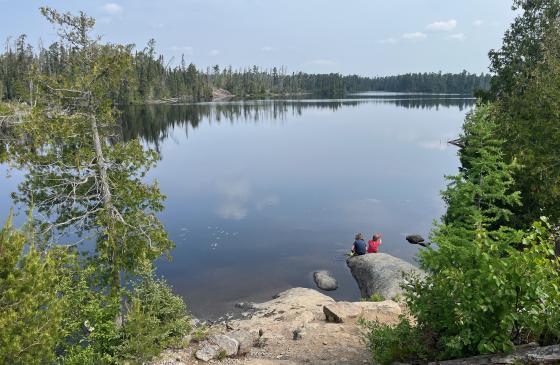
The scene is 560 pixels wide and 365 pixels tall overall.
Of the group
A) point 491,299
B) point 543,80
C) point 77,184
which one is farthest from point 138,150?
point 543,80

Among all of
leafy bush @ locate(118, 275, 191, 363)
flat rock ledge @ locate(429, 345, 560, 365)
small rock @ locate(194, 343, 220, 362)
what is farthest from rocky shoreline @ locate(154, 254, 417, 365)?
flat rock ledge @ locate(429, 345, 560, 365)

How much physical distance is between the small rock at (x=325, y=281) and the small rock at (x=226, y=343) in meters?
10.4

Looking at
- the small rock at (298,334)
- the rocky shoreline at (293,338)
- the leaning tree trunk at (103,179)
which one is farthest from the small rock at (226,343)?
the leaning tree trunk at (103,179)

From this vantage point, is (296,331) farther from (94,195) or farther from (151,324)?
(94,195)

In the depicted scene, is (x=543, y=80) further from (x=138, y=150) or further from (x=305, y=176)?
(x=305, y=176)

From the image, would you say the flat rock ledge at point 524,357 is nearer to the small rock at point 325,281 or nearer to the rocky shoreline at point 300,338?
the rocky shoreline at point 300,338

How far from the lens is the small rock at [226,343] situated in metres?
11.9

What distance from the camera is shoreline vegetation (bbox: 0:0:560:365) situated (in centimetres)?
675

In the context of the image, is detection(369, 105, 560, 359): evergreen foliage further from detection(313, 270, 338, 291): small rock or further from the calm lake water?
detection(313, 270, 338, 291): small rock

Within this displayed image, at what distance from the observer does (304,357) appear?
11805 mm

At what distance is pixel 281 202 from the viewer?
37.4 metres

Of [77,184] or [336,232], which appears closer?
[77,184]

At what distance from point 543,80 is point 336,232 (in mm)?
15980

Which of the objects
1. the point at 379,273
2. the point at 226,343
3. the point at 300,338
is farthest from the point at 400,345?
the point at 379,273
